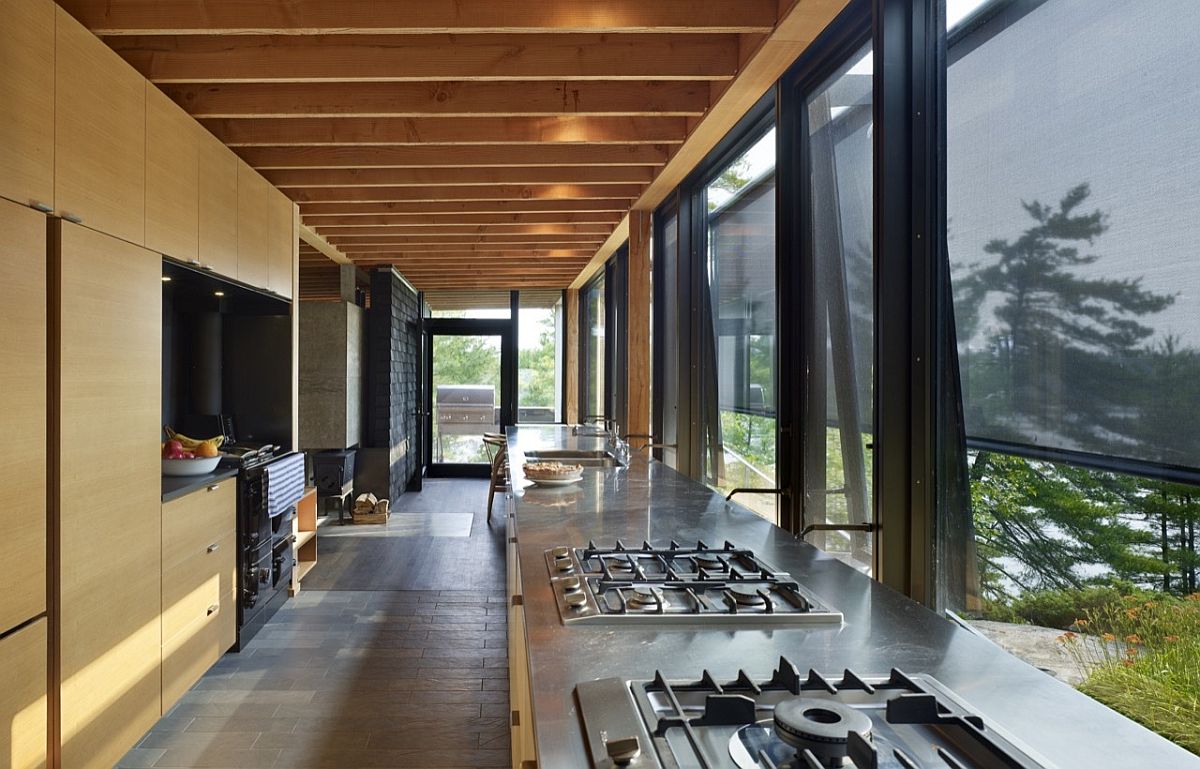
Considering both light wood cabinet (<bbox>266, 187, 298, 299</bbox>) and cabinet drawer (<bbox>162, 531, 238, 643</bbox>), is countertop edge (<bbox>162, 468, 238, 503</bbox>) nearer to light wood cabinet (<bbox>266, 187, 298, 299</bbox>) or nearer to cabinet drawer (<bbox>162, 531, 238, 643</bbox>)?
cabinet drawer (<bbox>162, 531, 238, 643</bbox>)

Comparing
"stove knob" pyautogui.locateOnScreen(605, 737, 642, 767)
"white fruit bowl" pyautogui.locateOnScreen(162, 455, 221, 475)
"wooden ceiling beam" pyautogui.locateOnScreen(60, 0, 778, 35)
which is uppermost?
"wooden ceiling beam" pyautogui.locateOnScreen(60, 0, 778, 35)

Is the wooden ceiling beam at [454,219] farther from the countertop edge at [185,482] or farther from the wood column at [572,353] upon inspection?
the wood column at [572,353]

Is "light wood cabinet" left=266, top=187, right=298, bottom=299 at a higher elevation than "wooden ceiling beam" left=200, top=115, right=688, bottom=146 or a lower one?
lower

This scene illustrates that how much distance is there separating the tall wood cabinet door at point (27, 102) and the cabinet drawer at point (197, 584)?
4.85 ft

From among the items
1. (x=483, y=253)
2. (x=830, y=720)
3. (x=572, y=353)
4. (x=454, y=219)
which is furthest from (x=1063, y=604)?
(x=572, y=353)

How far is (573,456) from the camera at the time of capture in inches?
167

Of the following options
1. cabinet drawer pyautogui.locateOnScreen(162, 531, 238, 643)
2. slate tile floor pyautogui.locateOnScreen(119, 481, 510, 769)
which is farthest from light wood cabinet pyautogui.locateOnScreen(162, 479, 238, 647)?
slate tile floor pyautogui.locateOnScreen(119, 481, 510, 769)

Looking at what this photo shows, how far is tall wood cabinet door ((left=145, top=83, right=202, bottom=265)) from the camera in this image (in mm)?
2707

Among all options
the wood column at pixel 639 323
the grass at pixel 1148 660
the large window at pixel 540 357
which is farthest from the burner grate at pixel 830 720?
the large window at pixel 540 357

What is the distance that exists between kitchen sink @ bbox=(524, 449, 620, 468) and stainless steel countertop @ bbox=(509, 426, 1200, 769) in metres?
2.09

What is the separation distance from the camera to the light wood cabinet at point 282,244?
4.14 m

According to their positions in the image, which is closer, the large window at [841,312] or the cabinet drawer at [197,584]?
the large window at [841,312]

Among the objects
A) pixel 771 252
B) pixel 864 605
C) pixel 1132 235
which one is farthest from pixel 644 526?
pixel 771 252

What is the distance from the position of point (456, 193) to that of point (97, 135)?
2352mm
